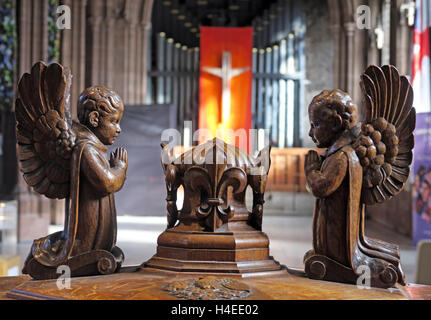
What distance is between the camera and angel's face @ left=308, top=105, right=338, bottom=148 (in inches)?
67.1

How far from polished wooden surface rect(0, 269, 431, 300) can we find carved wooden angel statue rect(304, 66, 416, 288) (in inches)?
2.4

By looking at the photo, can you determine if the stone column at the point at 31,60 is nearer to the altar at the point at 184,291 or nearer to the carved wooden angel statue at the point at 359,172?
the altar at the point at 184,291

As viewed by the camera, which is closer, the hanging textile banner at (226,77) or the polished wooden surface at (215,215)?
the polished wooden surface at (215,215)

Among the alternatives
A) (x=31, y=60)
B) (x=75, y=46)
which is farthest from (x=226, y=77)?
(x=31, y=60)

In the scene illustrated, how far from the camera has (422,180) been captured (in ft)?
24.7

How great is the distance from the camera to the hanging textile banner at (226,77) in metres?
14.8

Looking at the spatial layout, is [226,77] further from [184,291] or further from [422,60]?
[184,291]

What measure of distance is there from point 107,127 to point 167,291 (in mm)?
557

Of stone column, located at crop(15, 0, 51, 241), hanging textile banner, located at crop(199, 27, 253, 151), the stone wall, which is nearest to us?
stone column, located at crop(15, 0, 51, 241)

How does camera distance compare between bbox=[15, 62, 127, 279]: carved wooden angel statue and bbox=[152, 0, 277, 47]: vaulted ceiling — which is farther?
bbox=[152, 0, 277, 47]: vaulted ceiling

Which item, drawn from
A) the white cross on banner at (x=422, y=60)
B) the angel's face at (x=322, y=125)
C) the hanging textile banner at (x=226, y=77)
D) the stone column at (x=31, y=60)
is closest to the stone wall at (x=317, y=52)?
the hanging textile banner at (x=226, y=77)

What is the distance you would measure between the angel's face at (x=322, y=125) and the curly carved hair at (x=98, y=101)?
573mm

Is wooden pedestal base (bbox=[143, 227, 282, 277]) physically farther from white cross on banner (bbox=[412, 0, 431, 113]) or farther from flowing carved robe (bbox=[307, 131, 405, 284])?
white cross on banner (bbox=[412, 0, 431, 113])

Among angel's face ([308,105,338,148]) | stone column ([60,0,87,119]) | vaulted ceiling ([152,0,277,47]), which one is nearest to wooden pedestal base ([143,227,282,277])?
angel's face ([308,105,338,148])
